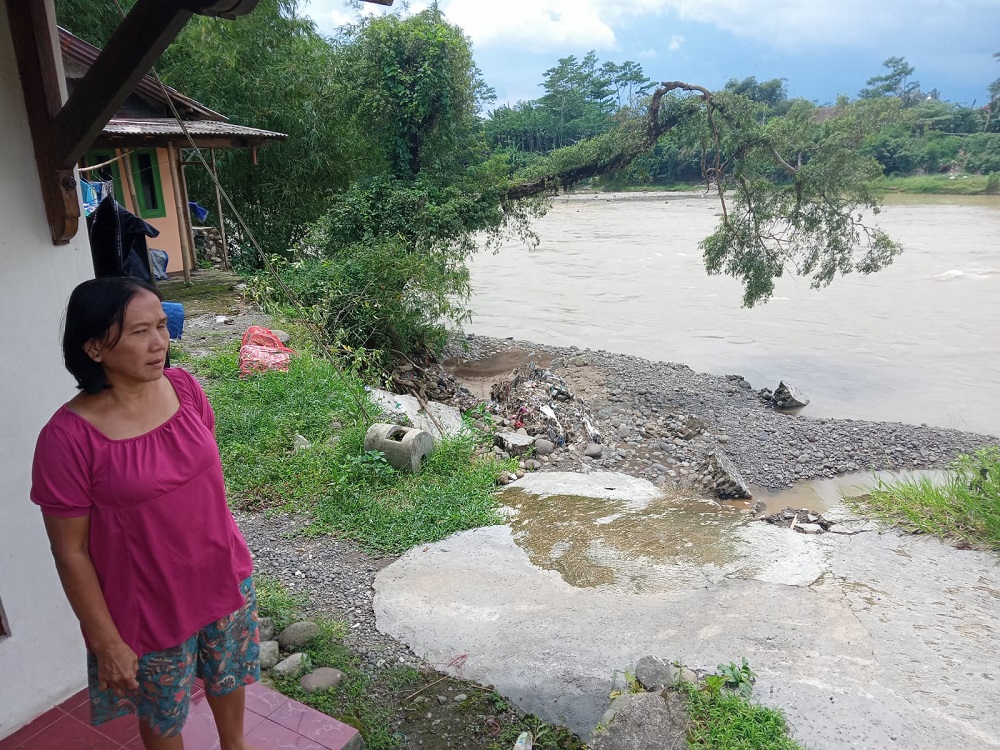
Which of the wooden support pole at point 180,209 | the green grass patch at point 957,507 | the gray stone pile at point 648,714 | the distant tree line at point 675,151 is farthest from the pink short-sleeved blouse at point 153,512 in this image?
the distant tree line at point 675,151

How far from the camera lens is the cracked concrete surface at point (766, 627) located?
239 centimetres

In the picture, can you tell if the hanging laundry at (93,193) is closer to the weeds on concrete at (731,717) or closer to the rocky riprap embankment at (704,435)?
the rocky riprap embankment at (704,435)

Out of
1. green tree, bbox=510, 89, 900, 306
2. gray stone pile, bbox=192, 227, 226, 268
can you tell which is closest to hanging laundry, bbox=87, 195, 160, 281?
green tree, bbox=510, 89, 900, 306

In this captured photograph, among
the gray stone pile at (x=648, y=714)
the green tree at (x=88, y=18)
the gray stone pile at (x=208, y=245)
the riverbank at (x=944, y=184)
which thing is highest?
the green tree at (x=88, y=18)

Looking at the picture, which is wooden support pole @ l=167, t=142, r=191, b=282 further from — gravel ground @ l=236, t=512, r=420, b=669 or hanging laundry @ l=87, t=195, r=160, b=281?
gravel ground @ l=236, t=512, r=420, b=669

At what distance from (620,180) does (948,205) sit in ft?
87.6

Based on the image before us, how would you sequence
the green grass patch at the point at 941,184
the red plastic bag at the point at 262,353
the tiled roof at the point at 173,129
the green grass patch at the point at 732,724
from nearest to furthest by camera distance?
the green grass patch at the point at 732,724 → the red plastic bag at the point at 262,353 → the tiled roof at the point at 173,129 → the green grass patch at the point at 941,184

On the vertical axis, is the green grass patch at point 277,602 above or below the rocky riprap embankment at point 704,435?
above

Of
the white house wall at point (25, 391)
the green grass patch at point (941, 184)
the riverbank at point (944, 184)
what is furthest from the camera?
the green grass patch at point (941, 184)

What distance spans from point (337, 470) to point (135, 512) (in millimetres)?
3128

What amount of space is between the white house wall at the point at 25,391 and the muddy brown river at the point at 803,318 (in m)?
9.23

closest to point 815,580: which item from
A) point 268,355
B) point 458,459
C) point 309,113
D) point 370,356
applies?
point 458,459

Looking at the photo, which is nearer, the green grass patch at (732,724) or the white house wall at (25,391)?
the white house wall at (25,391)

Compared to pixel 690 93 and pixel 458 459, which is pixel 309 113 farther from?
pixel 458 459
